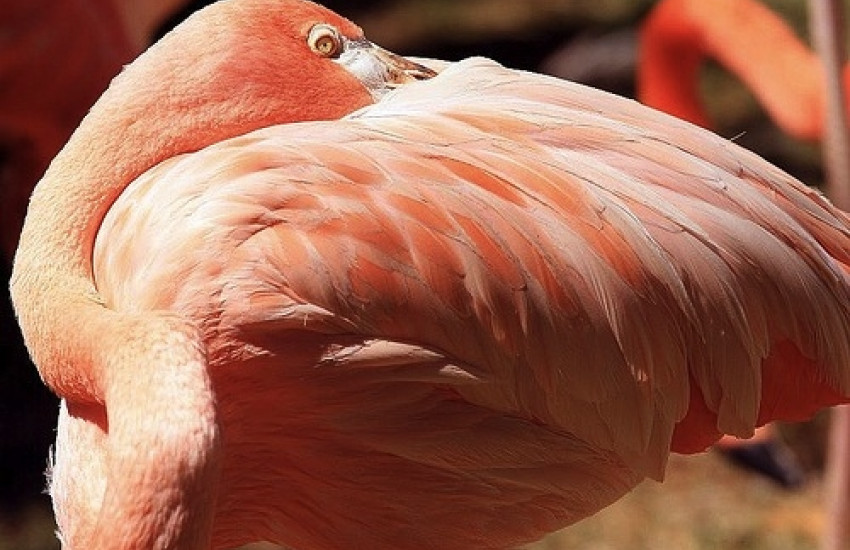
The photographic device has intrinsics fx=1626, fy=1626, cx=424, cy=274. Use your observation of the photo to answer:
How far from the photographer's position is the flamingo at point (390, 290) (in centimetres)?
179

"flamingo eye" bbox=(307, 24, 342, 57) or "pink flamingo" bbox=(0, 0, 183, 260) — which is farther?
"pink flamingo" bbox=(0, 0, 183, 260)

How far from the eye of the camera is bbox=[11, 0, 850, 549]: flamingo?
1.79 meters

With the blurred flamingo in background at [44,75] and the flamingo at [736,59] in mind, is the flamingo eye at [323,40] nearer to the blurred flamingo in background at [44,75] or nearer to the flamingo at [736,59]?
the blurred flamingo in background at [44,75]

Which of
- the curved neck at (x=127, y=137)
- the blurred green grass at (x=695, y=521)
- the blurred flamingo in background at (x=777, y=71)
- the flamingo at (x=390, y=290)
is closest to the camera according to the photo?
the flamingo at (x=390, y=290)

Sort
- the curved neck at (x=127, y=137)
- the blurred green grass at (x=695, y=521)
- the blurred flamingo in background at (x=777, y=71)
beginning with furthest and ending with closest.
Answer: the blurred green grass at (x=695, y=521)
the blurred flamingo in background at (x=777, y=71)
the curved neck at (x=127, y=137)

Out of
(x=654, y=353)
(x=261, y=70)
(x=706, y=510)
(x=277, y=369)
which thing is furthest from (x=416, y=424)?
(x=706, y=510)

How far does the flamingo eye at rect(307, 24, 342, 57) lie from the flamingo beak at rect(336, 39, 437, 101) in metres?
0.02

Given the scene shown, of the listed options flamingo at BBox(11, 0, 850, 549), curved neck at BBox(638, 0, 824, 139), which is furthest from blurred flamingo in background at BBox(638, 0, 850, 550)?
flamingo at BBox(11, 0, 850, 549)

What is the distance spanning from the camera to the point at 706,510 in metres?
4.53

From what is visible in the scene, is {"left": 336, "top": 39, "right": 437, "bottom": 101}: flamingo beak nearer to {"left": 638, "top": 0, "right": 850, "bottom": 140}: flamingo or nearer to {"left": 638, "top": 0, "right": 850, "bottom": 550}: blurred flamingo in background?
{"left": 638, "top": 0, "right": 850, "bottom": 550}: blurred flamingo in background

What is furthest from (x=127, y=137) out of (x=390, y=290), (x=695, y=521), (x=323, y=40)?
(x=695, y=521)

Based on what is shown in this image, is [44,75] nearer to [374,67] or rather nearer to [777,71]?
[374,67]

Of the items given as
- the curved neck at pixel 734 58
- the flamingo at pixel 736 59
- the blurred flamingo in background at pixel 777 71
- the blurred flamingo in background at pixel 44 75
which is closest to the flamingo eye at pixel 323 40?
the blurred flamingo in background at pixel 44 75

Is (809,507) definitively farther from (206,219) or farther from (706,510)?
(206,219)
